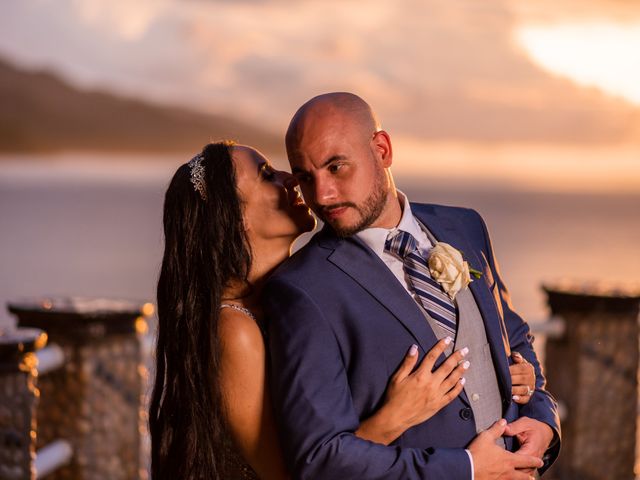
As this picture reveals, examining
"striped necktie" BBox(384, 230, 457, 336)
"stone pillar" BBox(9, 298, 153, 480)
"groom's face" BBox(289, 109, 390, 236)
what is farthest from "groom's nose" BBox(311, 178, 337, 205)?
"stone pillar" BBox(9, 298, 153, 480)

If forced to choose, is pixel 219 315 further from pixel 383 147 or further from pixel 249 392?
pixel 383 147

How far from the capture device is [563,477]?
17.5ft

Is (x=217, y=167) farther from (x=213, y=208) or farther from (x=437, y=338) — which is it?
(x=437, y=338)

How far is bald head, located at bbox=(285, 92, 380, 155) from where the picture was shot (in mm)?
2838

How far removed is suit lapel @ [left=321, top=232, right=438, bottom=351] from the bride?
0.12m

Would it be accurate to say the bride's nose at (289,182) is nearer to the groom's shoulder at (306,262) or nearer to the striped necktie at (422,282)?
the groom's shoulder at (306,262)

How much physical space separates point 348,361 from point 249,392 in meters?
0.34

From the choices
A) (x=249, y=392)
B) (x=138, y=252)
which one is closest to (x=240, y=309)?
(x=249, y=392)

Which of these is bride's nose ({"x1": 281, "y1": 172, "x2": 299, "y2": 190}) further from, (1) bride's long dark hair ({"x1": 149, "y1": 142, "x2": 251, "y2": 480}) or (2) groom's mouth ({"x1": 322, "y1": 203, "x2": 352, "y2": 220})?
(2) groom's mouth ({"x1": 322, "y1": 203, "x2": 352, "y2": 220})

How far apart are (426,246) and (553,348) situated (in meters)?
2.56

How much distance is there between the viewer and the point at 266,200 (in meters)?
3.12

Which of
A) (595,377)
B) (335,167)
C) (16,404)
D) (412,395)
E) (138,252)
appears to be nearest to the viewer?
(412,395)

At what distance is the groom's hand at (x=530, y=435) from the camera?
2.94 metres

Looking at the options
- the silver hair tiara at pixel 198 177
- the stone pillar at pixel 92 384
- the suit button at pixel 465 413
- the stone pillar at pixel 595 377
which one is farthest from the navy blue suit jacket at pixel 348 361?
the stone pillar at pixel 595 377
